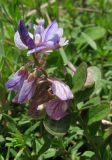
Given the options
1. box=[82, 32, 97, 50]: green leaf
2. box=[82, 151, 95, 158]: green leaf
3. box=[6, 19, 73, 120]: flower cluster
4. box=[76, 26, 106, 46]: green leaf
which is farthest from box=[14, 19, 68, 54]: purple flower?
box=[76, 26, 106, 46]: green leaf

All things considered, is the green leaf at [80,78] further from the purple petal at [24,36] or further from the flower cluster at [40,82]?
the purple petal at [24,36]

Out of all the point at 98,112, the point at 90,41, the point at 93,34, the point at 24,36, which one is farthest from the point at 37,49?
the point at 93,34

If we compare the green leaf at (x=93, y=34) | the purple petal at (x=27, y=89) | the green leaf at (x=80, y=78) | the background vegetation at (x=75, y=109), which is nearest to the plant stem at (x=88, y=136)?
the background vegetation at (x=75, y=109)

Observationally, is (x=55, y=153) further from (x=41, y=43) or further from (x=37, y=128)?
(x=41, y=43)

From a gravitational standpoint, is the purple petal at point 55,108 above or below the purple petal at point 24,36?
below

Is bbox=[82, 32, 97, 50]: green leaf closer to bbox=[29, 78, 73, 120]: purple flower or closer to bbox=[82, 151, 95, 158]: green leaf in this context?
bbox=[82, 151, 95, 158]: green leaf

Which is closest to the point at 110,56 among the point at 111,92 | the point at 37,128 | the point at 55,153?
the point at 111,92
